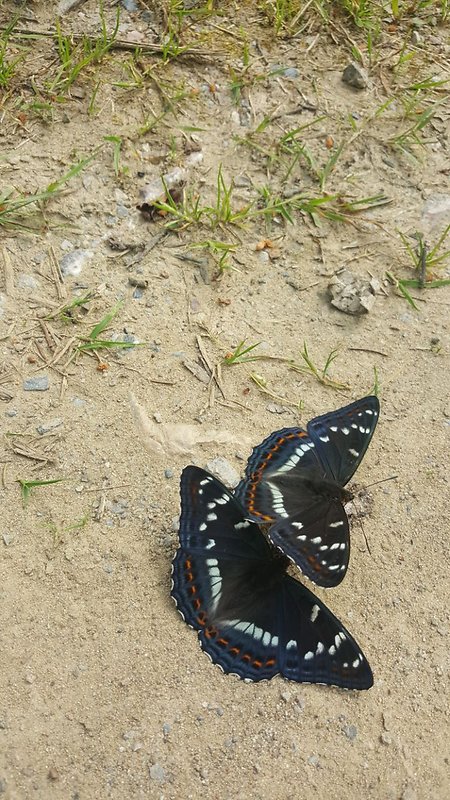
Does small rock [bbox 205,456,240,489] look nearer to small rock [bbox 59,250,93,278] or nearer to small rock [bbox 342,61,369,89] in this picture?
small rock [bbox 59,250,93,278]

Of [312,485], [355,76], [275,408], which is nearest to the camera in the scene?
[312,485]

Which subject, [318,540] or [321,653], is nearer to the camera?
[321,653]

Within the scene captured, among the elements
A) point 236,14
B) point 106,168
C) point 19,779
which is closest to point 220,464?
point 19,779

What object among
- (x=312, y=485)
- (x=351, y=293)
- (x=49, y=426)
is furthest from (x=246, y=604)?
(x=351, y=293)

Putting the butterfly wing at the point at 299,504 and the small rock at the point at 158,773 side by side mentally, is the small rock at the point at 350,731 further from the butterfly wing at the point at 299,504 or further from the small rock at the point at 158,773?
the small rock at the point at 158,773

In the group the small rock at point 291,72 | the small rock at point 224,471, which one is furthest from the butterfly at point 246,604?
the small rock at point 291,72

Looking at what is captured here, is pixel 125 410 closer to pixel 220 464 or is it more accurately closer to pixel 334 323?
pixel 220 464

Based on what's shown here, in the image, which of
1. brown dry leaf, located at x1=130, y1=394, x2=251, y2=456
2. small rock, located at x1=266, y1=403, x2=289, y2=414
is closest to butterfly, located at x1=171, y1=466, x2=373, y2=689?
brown dry leaf, located at x1=130, y1=394, x2=251, y2=456

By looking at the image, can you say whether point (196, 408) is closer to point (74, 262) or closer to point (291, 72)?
point (74, 262)
